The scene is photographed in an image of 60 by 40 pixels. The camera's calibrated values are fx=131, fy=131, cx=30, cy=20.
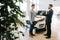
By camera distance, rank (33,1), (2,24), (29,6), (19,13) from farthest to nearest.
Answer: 1. (33,1)
2. (29,6)
3. (19,13)
4. (2,24)

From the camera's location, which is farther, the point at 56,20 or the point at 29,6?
the point at 56,20

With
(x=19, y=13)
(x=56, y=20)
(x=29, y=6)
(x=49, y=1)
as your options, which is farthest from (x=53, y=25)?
(x=19, y=13)

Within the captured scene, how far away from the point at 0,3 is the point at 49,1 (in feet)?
15.8

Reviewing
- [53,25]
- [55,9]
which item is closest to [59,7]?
[55,9]

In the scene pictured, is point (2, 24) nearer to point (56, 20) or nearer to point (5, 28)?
point (5, 28)

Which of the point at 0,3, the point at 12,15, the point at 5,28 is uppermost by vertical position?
the point at 0,3

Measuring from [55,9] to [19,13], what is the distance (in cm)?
437

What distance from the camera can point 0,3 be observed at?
171 cm

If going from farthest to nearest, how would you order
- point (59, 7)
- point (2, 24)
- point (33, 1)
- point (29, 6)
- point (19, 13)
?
point (59, 7)
point (33, 1)
point (29, 6)
point (19, 13)
point (2, 24)

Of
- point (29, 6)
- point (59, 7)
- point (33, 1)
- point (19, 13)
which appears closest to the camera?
point (19, 13)

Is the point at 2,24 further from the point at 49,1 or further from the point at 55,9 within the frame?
the point at 49,1

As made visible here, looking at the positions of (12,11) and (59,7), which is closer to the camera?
(12,11)

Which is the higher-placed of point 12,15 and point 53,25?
point 12,15

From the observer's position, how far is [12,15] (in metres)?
1.67
